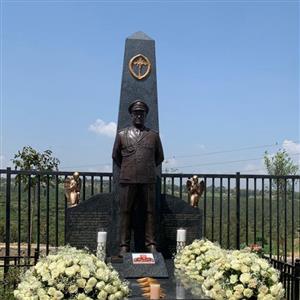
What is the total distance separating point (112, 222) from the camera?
7.38 meters

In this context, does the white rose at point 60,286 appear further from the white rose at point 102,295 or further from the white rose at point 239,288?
the white rose at point 239,288

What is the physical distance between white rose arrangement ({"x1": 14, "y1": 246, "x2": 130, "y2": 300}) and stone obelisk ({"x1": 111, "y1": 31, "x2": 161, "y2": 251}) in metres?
2.55

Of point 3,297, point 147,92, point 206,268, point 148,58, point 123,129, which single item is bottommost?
point 3,297

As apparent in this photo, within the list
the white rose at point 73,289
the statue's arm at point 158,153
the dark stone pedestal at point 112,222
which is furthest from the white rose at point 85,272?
→ the statue's arm at point 158,153

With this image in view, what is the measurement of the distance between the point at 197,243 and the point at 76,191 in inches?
80.3

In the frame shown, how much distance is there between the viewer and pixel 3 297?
6465 mm

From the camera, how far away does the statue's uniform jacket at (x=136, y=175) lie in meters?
6.89

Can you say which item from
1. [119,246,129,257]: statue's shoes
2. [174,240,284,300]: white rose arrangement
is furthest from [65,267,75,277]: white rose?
[119,246,129,257]: statue's shoes

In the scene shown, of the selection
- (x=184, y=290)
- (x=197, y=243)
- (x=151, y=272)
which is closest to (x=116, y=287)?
(x=184, y=290)

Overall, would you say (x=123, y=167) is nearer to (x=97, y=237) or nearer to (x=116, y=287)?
(x=97, y=237)

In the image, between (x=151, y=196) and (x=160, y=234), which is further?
(x=160, y=234)

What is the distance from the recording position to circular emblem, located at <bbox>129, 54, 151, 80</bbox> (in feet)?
24.5

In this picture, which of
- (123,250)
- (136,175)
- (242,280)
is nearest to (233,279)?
(242,280)

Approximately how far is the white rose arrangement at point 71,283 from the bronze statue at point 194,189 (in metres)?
3.15
